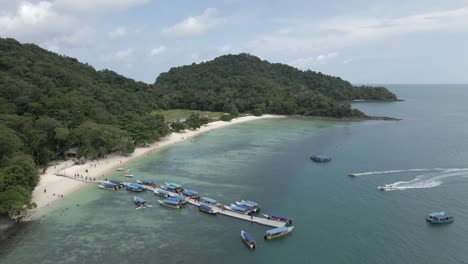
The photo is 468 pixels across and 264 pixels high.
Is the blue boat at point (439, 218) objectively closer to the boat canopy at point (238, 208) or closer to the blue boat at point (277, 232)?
the blue boat at point (277, 232)

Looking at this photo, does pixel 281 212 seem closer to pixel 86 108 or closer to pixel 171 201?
pixel 171 201

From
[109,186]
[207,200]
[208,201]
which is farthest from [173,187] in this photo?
[109,186]

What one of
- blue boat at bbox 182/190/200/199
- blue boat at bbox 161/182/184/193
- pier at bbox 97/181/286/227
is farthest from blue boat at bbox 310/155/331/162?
pier at bbox 97/181/286/227

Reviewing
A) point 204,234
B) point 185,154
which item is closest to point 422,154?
point 185,154

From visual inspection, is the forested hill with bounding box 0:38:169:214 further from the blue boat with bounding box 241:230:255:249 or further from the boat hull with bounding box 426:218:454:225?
the boat hull with bounding box 426:218:454:225

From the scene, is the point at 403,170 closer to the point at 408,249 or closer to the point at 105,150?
the point at 408,249
